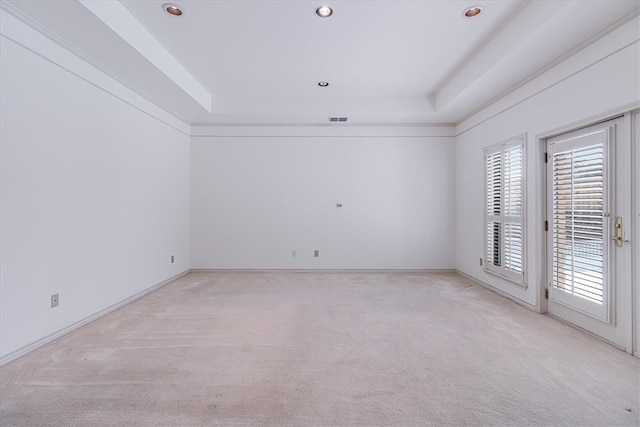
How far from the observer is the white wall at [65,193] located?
2318 millimetres

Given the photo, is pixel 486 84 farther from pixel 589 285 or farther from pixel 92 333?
pixel 92 333

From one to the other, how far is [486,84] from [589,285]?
2.56m

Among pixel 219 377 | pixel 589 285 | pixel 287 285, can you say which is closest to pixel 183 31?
pixel 219 377

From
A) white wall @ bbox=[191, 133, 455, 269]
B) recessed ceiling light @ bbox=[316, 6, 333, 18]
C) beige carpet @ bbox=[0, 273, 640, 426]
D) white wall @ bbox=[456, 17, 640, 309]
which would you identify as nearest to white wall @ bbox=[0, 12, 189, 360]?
beige carpet @ bbox=[0, 273, 640, 426]

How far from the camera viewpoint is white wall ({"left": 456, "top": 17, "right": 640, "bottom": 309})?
7.84 ft

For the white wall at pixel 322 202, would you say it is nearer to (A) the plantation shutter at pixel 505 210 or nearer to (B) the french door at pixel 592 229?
(A) the plantation shutter at pixel 505 210

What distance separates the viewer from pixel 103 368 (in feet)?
7.14

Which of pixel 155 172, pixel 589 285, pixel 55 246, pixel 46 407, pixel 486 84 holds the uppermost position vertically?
pixel 486 84

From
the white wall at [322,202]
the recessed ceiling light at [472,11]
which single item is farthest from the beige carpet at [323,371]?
the recessed ceiling light at [472,11]

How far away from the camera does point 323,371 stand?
2135mm

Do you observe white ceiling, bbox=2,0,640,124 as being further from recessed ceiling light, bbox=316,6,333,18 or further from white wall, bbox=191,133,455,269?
white wall, bbox=191,133,455,269

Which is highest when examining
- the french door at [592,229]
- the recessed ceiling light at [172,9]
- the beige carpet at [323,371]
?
the recessed ceiling light at [172,9]

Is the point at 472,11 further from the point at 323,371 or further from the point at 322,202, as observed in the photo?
the point at 322,202

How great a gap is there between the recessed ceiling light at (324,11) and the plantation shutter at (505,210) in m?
2.83
